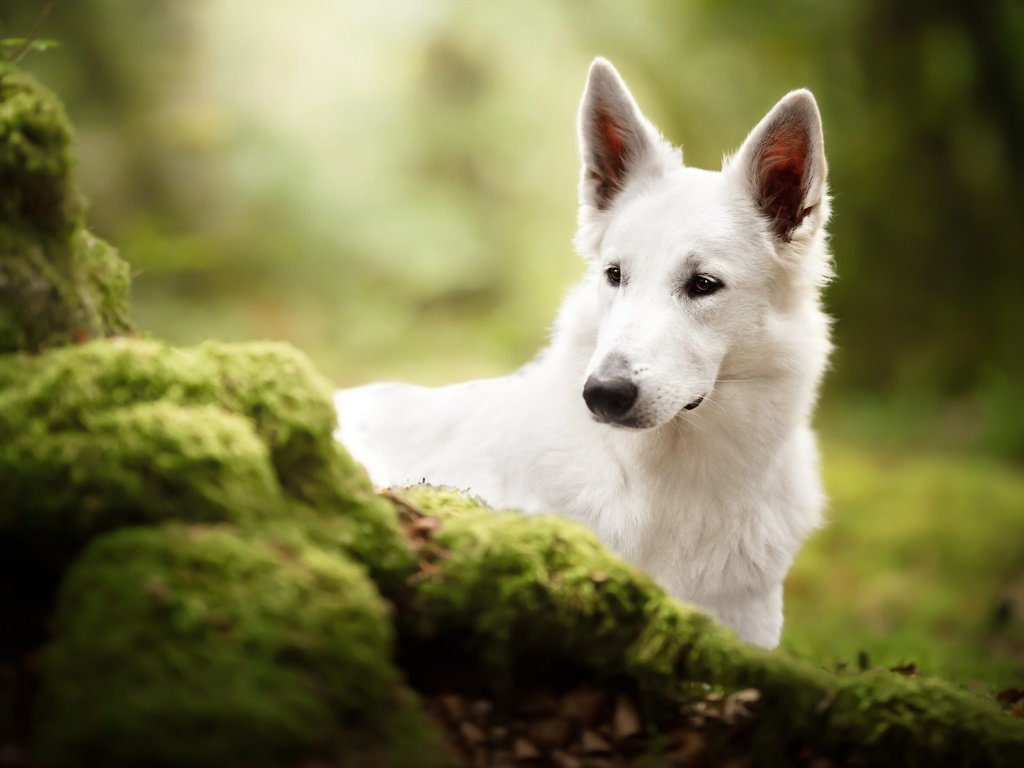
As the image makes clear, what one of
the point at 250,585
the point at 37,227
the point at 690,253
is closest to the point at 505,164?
the point at 690,253

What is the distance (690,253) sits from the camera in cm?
334

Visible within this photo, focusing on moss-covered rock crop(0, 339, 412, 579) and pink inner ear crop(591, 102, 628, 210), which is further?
pink inner ear crop(591, 102, 628, 210)

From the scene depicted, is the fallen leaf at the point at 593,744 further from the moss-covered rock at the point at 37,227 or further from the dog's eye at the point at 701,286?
the dog's eye at the point at 701,286

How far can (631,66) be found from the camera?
39.3 feet

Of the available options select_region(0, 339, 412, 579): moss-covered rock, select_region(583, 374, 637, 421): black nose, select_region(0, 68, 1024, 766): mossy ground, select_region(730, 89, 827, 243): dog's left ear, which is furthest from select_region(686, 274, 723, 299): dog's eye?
select_region(0, 339, 412, 579): moss-covered rock

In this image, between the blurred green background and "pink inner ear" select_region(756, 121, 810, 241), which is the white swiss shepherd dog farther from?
the blurred green background

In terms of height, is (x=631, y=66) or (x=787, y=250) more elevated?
(x=631, y=66)

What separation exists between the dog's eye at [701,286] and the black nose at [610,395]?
1.76 feet

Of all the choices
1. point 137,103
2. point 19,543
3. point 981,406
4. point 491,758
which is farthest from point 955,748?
point 137,103

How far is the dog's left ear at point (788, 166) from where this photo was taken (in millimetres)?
3385

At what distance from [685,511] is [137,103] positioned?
30.7 ft

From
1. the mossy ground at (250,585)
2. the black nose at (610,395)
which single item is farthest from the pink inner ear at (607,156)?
the mossy ground at (250,585)

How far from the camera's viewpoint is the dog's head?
3.14 m

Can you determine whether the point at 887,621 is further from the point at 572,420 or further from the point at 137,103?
the point at 137,103
